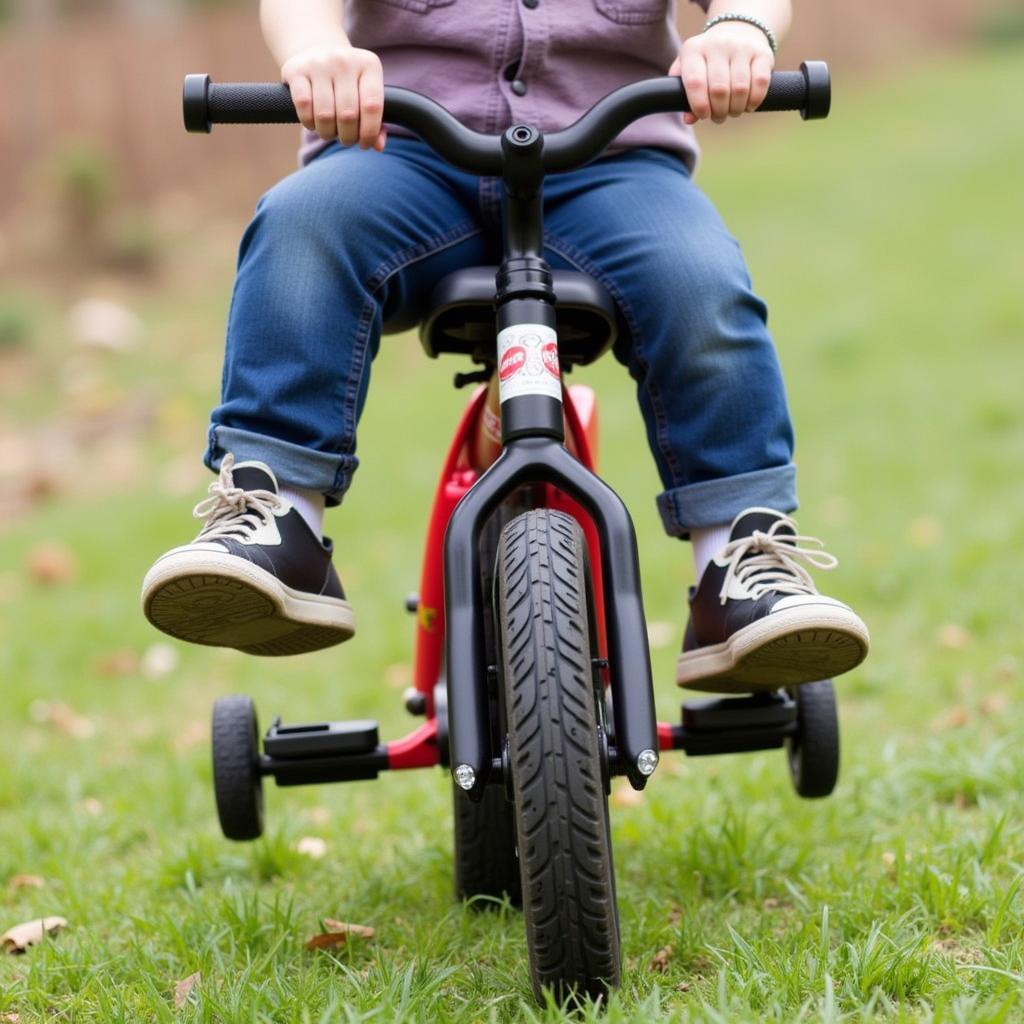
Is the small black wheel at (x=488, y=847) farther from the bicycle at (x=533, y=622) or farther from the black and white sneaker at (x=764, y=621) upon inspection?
the black and white sneaker at (x=764, y=621)

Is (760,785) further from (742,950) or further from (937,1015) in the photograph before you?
(937,1015)

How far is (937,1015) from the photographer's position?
1.56 metres

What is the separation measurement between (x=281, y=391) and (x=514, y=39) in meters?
0.66

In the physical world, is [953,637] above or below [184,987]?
above

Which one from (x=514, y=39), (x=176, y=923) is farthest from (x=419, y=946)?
(x=514, y=39)

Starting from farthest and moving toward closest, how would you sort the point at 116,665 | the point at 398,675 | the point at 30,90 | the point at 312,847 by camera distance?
the point at 30,90 < the point at 116,665 < the point at 398,675 < the point at 312,847

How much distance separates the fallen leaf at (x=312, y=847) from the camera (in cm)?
266

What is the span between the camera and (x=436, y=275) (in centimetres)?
210

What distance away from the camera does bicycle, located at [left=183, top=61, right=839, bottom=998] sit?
1.59 m

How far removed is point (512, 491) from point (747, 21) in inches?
28.4

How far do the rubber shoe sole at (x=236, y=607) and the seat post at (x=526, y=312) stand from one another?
38 centimetres

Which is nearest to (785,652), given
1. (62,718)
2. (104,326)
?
(62,718)

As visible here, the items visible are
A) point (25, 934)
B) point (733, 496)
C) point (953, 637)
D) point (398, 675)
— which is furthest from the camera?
point (398, 675)

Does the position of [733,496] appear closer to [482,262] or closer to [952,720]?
[482,262]
